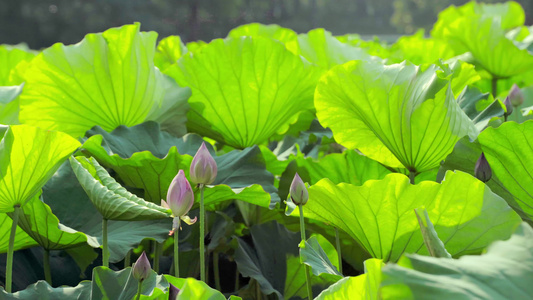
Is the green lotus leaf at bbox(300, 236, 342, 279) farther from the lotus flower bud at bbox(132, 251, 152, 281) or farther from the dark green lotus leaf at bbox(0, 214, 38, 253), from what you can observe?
the dark green lotus leaf at bbox(0, 214, 38, 253)

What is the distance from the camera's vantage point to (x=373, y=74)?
2.04 ft

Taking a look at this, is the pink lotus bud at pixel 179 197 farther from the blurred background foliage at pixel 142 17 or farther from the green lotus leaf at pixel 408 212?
the blurred background foliage at pixel 142 17

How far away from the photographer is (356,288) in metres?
0.41

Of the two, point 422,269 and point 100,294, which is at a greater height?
point 422,269

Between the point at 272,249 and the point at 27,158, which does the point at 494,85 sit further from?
the point at 27,158

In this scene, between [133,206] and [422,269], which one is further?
[133,206]

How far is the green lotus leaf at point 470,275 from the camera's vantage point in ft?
0.97

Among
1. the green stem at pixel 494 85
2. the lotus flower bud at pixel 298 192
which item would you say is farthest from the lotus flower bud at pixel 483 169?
the green stem at pixel 494 85

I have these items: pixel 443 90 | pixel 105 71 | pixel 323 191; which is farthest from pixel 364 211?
pixel 105 71

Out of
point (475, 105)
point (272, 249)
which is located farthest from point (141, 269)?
Result: point (475, 105)

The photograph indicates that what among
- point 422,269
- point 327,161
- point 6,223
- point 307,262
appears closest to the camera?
point 422,269

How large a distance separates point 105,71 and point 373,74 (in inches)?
14.7

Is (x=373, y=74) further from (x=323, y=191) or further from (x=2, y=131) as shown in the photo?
(x=2, y=131)

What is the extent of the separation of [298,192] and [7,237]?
11.8 inches
